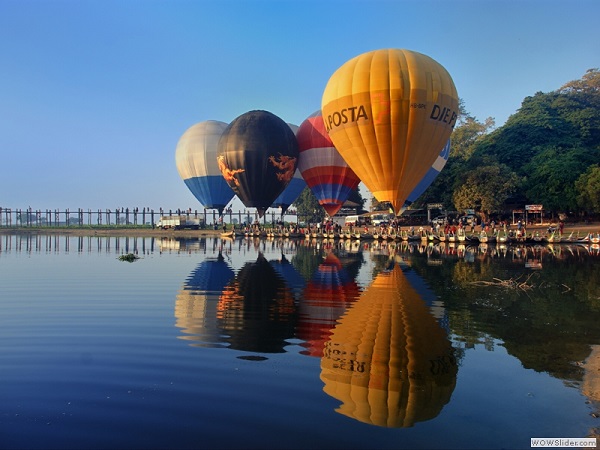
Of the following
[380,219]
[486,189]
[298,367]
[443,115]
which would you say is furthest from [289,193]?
[298,367]

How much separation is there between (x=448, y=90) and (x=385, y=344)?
28726 mm

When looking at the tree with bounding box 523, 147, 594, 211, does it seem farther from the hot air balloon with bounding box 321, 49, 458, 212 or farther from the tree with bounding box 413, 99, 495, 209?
the hot air balloon with bounding box 321, 49, 458, 212

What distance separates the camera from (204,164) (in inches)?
2510

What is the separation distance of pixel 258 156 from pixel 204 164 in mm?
15813

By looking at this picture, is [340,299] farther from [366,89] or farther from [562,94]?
[562,94]

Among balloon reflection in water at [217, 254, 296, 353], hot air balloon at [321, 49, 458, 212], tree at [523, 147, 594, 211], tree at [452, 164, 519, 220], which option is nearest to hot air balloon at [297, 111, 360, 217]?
tree at [452, 164, 519, 220]

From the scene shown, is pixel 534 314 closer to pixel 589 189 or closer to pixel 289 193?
pixel 589 189

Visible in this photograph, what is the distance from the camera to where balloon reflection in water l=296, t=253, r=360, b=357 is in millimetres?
9375

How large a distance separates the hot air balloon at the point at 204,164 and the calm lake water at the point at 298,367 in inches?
1920

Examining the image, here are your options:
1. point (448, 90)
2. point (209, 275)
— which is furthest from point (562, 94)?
point (209, 275)

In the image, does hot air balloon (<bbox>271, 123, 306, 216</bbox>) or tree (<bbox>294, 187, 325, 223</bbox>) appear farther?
tree (<bbox>294, 187, 325, 223</bbox>)

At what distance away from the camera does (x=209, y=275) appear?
20297mm

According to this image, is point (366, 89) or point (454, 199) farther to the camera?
point (454, 199)

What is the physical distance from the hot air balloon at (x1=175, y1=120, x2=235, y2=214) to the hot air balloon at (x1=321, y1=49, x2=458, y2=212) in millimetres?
30989
